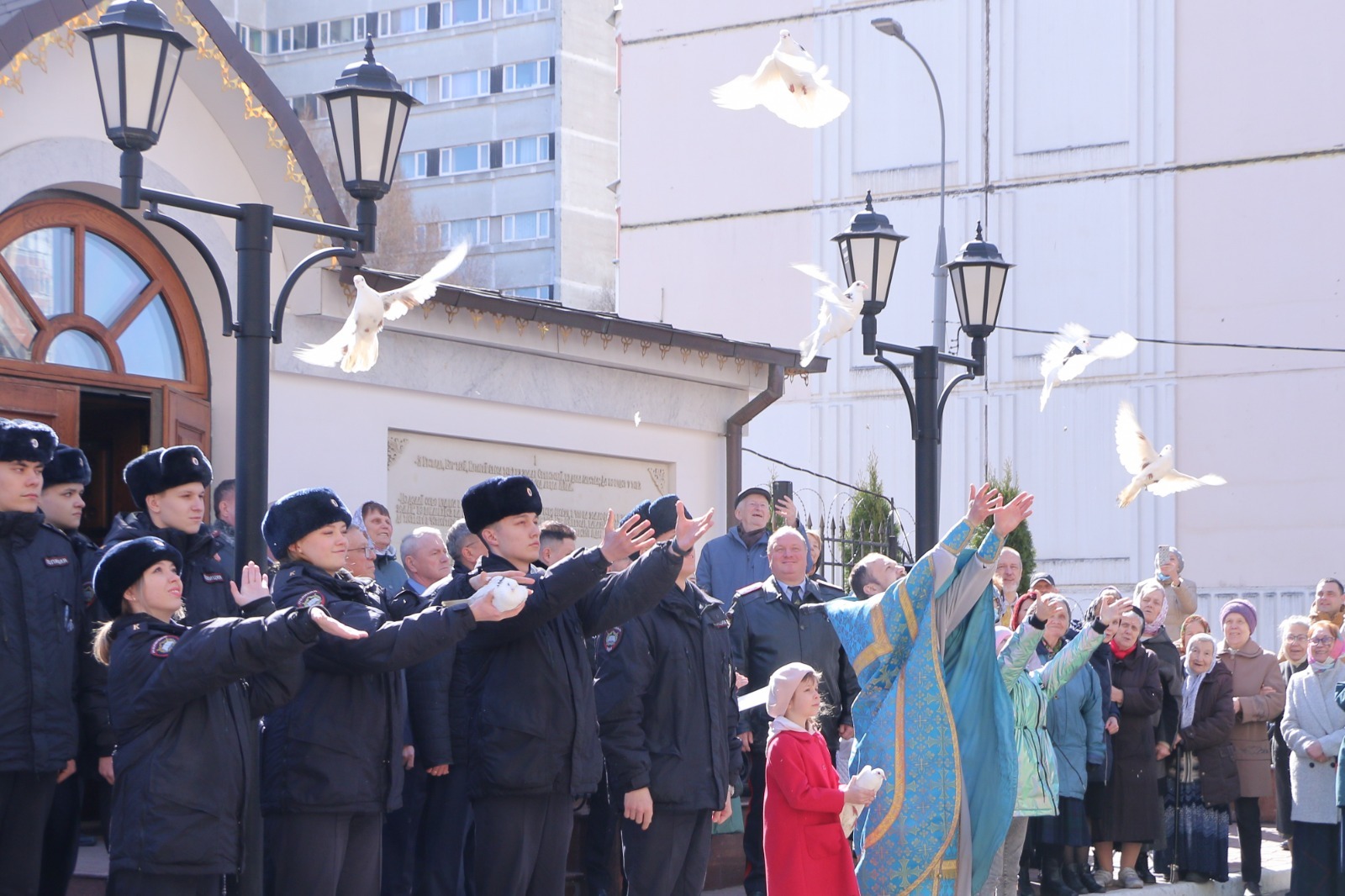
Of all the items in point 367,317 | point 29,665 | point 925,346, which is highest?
point 925,346

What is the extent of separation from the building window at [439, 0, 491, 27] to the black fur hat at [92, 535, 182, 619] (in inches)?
2061

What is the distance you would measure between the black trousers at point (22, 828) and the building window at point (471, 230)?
50600 mm

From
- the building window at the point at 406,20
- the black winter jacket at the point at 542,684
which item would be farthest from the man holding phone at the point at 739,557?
the building window at the point at 406,20

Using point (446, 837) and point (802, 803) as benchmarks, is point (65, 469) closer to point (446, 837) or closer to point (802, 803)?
point (446, 837)

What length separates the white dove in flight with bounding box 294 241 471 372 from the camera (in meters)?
7.72

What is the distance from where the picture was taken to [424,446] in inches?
488

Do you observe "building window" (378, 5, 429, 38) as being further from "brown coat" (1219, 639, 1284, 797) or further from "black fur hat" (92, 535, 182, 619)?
"black fur hat" (92, 535, 182, 619)

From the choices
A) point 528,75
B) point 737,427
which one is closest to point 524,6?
point 528,75

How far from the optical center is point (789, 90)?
26.8ft

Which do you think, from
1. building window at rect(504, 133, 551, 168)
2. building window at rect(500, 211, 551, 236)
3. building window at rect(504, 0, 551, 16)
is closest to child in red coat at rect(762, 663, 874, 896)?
building window at rect(500, 211, 551, 236)

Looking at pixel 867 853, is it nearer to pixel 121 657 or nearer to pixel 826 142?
pixel 121 657

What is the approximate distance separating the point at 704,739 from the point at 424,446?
5.03 metres

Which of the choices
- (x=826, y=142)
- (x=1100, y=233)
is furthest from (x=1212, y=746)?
(x=826, y=142)

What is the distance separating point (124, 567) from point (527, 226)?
50660 mm
